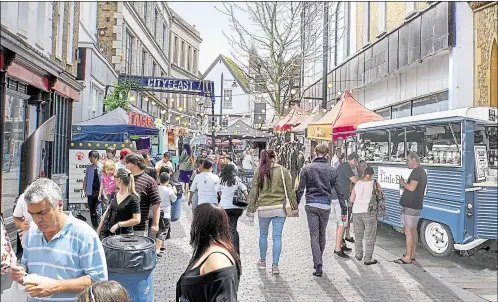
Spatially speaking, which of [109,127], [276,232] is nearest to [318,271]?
[276,232]

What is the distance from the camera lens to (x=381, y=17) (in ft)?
14.5

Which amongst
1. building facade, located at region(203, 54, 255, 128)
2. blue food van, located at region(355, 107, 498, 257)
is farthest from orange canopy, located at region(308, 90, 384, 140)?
building facade, located at region(203, 54, 255, 128)

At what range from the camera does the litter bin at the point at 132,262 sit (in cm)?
319

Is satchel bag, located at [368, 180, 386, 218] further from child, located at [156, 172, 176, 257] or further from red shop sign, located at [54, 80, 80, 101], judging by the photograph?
red shop sign, located at [54, 80, 80, 101]

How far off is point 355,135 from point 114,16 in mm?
5927

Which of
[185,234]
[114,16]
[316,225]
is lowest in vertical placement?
[185,234]

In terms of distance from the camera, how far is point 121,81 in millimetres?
11828

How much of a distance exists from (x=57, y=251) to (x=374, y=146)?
4.42 m

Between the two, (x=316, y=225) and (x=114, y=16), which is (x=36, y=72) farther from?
(x=114, y=16)

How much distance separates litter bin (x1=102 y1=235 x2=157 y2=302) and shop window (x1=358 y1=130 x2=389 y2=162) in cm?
303

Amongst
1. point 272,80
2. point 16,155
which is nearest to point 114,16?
point 272,80

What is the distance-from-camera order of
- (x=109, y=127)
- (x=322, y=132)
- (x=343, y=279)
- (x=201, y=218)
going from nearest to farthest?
1. (x=201, y=218)
2. (x=343, y=279)
3. (x=322, y=132)
4. (x=109, y=127)

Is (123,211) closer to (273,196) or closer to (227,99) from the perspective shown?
(273,196)

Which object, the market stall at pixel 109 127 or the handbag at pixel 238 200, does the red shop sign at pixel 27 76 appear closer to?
the handbag at pixel 238 200
